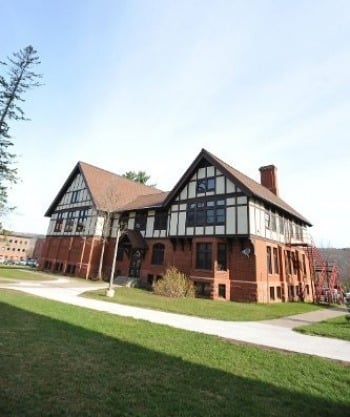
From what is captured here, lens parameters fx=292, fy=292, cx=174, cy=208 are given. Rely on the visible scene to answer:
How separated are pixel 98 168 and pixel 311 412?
3924cm

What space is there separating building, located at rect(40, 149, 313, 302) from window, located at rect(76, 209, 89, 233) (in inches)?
5.0

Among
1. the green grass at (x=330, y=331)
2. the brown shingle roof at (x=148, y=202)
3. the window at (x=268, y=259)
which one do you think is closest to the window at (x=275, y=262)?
the window at (x=268, y=259)

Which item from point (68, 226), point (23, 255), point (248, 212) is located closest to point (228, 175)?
point (248, 212)

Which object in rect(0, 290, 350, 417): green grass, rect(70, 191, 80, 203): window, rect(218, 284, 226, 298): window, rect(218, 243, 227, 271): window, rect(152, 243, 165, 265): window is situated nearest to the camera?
rect(0, 290, 350, 417): green grass

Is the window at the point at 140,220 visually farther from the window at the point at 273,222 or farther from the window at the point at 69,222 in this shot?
the window at the point at 273,222

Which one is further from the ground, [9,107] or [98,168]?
[98,168]

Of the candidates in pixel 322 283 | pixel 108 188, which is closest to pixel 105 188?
pixel 108 188

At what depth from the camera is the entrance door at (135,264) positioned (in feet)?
98.6

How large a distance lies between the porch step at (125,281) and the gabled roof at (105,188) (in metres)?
8.31

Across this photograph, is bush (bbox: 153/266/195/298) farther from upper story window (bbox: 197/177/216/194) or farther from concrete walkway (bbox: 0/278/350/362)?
upper story window (bbox: 197/177/216/194)

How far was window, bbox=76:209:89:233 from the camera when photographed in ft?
118

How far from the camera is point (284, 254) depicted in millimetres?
26969

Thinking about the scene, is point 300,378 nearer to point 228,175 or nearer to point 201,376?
point 201,376

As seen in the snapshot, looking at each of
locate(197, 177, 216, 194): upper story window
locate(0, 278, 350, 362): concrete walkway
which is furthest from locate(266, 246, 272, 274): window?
locate(0, 278, 350, 362): concrete walkway
